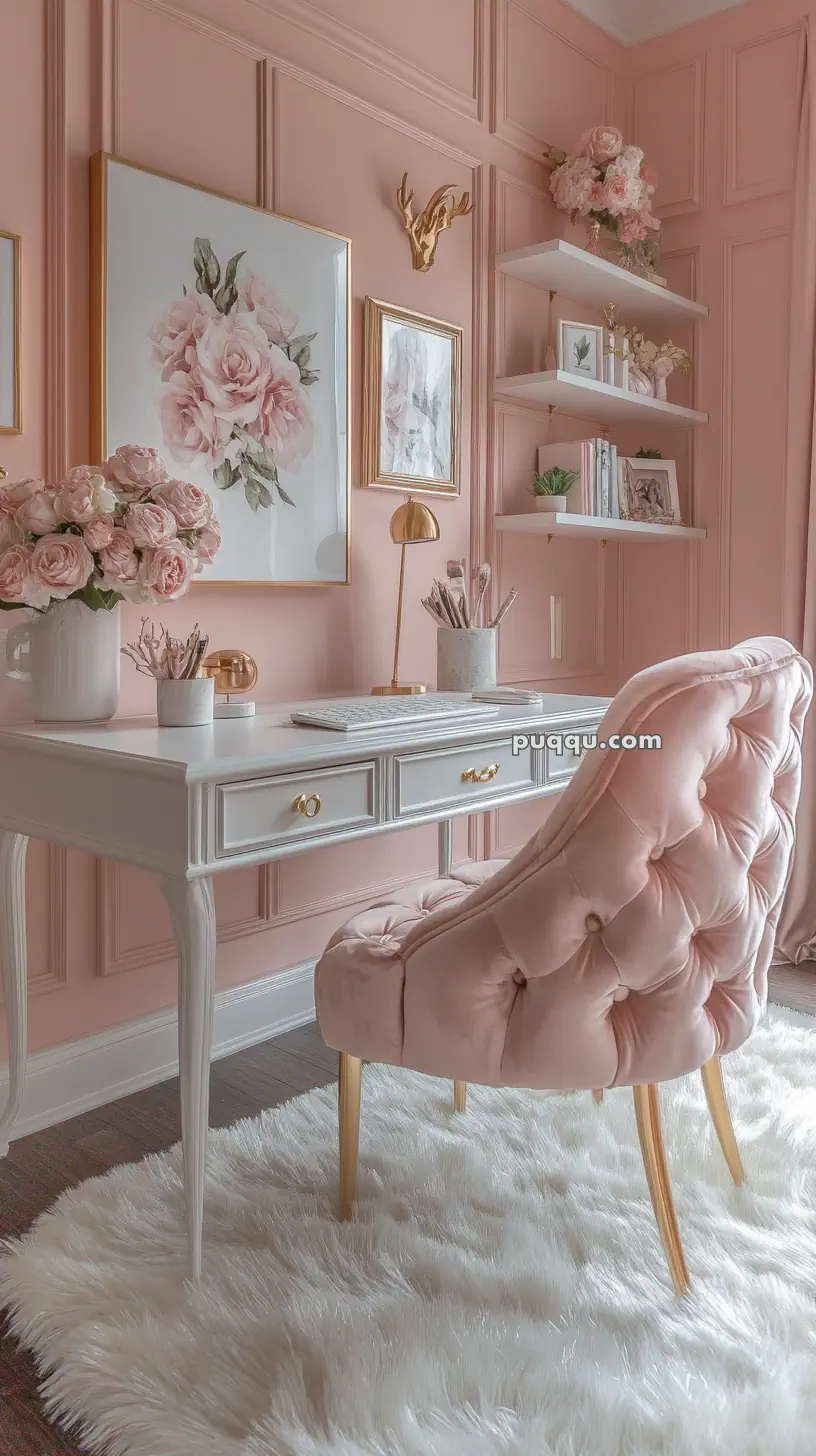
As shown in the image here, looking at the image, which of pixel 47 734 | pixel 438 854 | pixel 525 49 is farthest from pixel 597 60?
pixel 47 734

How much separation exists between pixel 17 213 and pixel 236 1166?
1.83 metres

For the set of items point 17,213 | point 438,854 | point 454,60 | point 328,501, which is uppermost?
point 454,60

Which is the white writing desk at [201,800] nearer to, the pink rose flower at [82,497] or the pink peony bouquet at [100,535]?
the pink peony bouquet at [100,535]

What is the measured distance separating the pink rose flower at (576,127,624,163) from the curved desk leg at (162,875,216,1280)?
2.68 m

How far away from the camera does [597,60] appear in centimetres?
353

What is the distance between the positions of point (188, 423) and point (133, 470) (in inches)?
17.5

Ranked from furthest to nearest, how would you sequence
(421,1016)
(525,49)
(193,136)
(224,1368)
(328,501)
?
1. (525,49)
2. (328,501)
3. (193,136)
4. (421,1016)
5. (224,1368)

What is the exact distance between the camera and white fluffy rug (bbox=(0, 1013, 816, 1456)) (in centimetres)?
131

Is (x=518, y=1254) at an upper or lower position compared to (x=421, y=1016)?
lower

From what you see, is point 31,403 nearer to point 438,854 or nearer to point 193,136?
point 193,136

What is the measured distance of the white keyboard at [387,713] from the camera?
1933mm

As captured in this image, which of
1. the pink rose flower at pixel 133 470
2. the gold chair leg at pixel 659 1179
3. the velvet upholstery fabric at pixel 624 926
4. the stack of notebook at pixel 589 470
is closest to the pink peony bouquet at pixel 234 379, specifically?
the pink rose flower at pixel 133 470

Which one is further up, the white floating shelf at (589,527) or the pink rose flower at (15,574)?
the white floating shelf at (589,527)

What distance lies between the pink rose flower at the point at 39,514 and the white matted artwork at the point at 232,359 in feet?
1.11
